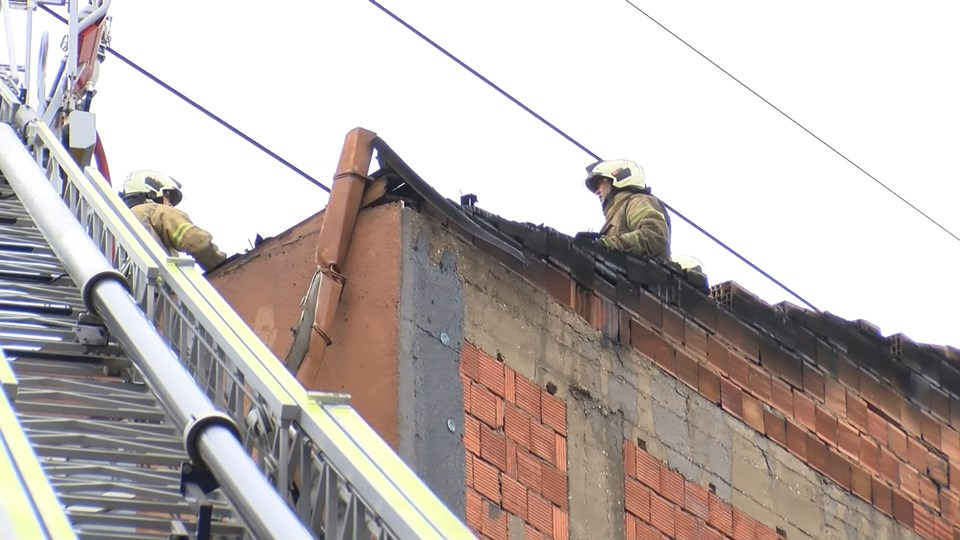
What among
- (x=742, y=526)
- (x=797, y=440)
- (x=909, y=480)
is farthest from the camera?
(x=909, y=480)

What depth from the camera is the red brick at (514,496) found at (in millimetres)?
11109

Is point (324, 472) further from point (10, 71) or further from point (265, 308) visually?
point (10, 71)

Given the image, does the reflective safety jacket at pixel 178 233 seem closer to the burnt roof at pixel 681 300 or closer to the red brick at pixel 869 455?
the burnt roof at pixel 681 300

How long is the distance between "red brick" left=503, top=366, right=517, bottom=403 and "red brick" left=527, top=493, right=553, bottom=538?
0.51m

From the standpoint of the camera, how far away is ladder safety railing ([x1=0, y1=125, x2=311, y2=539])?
25.8 ft

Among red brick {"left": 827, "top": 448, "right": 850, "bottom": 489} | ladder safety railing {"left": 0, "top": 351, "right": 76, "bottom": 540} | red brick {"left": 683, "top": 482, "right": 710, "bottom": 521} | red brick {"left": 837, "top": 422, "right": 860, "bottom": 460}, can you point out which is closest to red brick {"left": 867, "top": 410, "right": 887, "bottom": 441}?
red brick {"left": 837, "top": 422, "right": 860, "bottom": 460}

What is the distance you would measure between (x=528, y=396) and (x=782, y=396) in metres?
2.50

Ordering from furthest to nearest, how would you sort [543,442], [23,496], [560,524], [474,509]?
[543,442]
[560,524]
[474,509]
[23,496]

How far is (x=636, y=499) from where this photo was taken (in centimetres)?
1202

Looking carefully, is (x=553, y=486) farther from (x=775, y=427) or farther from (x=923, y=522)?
(x=923, y=522)

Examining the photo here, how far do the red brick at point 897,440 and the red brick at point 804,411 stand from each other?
777mm

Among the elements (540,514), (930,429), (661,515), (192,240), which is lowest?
(540,514)

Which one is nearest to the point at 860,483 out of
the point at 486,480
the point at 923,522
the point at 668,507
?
the point at 923,522

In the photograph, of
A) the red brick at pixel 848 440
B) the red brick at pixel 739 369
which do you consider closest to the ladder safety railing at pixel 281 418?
the red brick at pixel 739 369
